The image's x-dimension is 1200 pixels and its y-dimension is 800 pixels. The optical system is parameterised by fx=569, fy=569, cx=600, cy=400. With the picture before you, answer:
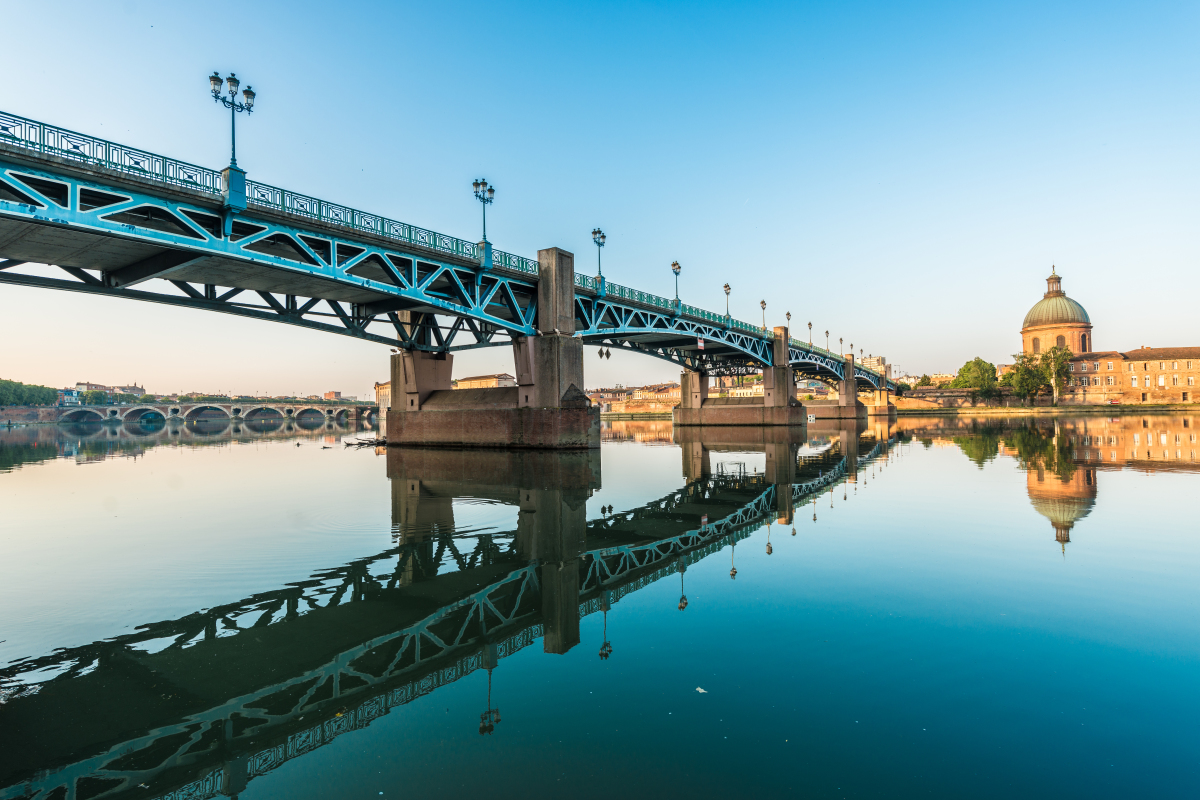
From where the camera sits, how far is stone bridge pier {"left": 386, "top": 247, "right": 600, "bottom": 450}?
116ft

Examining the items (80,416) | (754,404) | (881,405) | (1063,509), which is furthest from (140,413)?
(1063,509)

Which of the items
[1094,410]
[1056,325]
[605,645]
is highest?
[1056,325]

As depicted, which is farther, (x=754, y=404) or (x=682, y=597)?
(x=754, y=404)

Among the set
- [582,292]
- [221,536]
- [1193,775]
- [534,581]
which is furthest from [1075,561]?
[582,292]

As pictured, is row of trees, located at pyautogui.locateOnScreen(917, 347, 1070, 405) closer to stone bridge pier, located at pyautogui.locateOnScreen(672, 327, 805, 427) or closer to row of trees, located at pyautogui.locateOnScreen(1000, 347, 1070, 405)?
row of trees, located at pyautogui.locateOnScreen(1000, 347, 1070, 405)

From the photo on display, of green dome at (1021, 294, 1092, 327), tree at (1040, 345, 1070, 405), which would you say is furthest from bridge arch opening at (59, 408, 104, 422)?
green dome at (1021, 294, 1092, 327)

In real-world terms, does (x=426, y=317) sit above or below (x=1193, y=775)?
above

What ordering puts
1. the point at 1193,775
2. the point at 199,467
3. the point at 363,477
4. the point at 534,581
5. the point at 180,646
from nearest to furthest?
the point at 1193,775, the point at 180,646, the point at 534,581, the point at 363,477, the point at 199,467

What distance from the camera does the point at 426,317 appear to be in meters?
39.8

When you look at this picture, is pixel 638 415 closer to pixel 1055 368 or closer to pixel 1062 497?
pixel 1055 368

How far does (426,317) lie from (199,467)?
16.3 meters

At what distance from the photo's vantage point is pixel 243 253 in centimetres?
2344

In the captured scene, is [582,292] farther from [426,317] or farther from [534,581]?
[534,581]

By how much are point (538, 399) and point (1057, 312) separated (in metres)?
163
